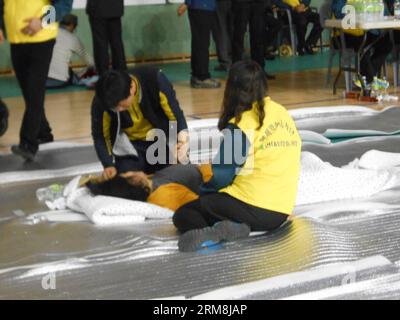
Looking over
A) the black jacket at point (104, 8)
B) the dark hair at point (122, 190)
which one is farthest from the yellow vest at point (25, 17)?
the black jacket at point (104, 8)

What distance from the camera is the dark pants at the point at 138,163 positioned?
388 cm

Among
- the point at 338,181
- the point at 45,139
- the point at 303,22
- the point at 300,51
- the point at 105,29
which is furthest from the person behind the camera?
the point at 300,51

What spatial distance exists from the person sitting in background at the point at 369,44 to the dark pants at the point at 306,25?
280 cm

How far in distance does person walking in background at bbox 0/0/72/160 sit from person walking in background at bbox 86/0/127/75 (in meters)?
2.47

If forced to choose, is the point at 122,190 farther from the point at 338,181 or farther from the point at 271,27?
the point at 271,27

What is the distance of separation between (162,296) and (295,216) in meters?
0.98

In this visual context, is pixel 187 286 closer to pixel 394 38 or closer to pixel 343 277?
pixel 343 277

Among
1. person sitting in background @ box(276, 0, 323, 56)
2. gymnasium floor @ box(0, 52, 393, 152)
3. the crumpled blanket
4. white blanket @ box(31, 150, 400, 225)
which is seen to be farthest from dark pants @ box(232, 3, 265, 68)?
the crumpled blanket

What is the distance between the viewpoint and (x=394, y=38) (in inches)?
280

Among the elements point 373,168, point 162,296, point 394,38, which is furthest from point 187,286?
point 394,38

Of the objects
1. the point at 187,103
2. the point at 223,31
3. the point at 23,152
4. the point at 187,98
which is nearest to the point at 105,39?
the point at 187,98

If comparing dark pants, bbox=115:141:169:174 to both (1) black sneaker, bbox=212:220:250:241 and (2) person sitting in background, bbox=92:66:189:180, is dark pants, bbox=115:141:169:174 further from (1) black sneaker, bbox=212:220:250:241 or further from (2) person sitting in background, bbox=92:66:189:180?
(1) black sneaker, bbox=212:220:250:241

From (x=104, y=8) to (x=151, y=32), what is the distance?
260 cm

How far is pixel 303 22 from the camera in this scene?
984 centimetres
